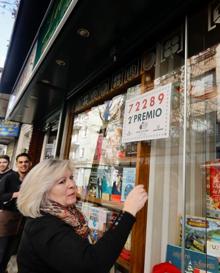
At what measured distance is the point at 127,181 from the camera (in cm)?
181

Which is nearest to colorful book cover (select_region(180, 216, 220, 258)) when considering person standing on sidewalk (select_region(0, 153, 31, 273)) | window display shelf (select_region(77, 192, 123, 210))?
window display shelf (select_region(77, 192, 123, 210))

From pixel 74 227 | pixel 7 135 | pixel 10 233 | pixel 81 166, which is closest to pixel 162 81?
pixel 74 227

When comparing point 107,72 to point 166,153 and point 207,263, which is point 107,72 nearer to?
point 166,153

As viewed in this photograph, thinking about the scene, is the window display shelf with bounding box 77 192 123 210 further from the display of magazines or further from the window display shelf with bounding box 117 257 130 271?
the window display shelf with bounding box 117 257 130 271

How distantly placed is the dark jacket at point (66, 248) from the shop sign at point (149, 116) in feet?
1.89

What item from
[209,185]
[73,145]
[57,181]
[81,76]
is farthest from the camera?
[73,145]

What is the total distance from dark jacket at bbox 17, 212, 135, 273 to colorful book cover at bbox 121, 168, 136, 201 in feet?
2.28

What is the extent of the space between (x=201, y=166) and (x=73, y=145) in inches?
69.9

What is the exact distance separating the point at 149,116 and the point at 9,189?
1987mm

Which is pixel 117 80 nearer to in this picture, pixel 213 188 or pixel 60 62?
pixel 60 62

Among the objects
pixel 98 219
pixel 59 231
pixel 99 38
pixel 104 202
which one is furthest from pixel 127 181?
pixel 99 38

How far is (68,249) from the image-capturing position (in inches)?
37.1

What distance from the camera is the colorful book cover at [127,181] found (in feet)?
5.74

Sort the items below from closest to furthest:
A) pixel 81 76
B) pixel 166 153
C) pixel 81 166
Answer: pixel 166 153, pixel 81 76, pixel 81 166
